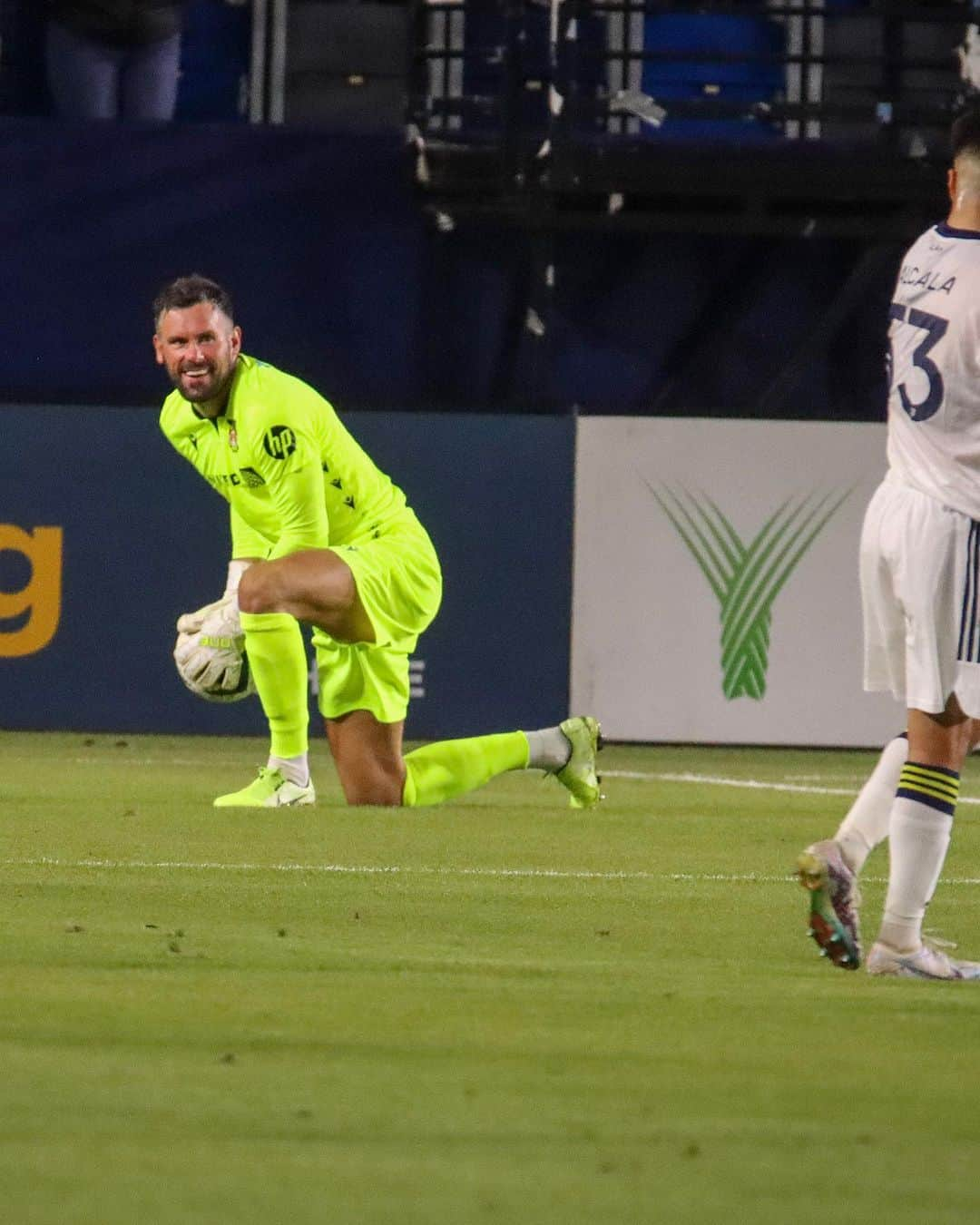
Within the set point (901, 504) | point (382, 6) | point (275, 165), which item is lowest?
point (901, 504)

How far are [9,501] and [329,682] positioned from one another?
429 centimetres

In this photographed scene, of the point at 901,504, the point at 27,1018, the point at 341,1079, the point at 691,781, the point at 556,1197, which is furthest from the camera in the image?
the point at 691,781

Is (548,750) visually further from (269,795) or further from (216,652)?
(216,652)

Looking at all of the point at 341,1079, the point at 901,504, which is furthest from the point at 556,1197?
the point at 901,504

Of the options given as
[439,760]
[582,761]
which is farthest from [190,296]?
[582,761]

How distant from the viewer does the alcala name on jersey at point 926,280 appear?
5605 mm

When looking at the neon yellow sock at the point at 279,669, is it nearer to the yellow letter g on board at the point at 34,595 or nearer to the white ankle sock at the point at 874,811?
the white ankle sock at the point at 874,811

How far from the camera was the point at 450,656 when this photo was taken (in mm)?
13477

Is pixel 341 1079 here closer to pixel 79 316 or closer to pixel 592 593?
pixel 592 593

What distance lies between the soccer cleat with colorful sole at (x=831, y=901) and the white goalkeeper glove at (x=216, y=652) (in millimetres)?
4150

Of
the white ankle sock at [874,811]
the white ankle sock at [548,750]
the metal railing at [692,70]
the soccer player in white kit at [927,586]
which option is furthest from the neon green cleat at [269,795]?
the metal railing at [692,70]

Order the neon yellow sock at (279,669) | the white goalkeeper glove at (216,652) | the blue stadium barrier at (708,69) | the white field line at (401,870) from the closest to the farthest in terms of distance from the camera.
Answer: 1. the white field line at (401,870)
2. the neon yellow sock at (279,669)
3. the white goalkeeper glove at (216,652)
4. the blue stadium barrier at (708,69)

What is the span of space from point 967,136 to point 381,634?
4297 mm

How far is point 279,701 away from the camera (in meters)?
9.33
